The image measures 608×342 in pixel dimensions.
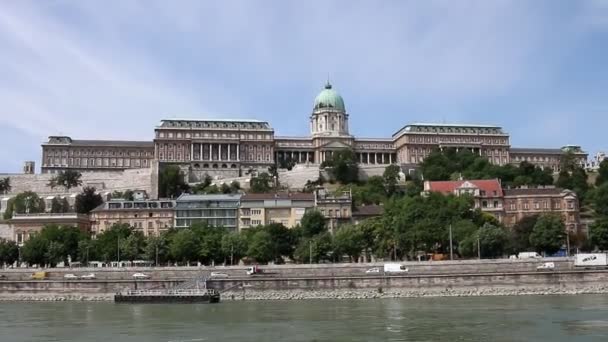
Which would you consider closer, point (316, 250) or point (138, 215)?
point (316, 250)

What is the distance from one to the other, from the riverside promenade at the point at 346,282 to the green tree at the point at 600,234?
13440mm

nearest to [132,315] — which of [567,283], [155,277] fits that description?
[155,277]

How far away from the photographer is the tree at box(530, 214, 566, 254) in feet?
259

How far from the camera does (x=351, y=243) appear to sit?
80.1 m

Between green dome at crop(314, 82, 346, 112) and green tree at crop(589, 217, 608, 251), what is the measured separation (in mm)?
96509

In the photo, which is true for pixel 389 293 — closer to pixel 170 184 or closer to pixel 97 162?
pixel 170 184

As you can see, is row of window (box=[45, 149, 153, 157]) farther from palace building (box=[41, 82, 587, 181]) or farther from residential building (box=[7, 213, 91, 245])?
residential building (box=[7, 213, 91, 245])

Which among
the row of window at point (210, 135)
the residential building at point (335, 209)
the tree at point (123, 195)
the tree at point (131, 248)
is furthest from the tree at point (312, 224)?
the row of window at point (210, 135)

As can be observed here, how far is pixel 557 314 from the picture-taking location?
44.1 metres

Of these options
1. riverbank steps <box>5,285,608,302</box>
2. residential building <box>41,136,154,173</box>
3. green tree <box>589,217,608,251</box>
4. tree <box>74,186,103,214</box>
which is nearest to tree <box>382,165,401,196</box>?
green tree <box>589,217,608,251</box>

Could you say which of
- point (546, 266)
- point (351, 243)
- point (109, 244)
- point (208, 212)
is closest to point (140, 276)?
point (109, 244)

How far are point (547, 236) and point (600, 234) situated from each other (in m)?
5.05

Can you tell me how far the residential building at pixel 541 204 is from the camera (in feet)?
316

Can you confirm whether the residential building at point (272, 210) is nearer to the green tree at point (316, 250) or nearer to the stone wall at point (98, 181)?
the green tree at point (316, 250)
